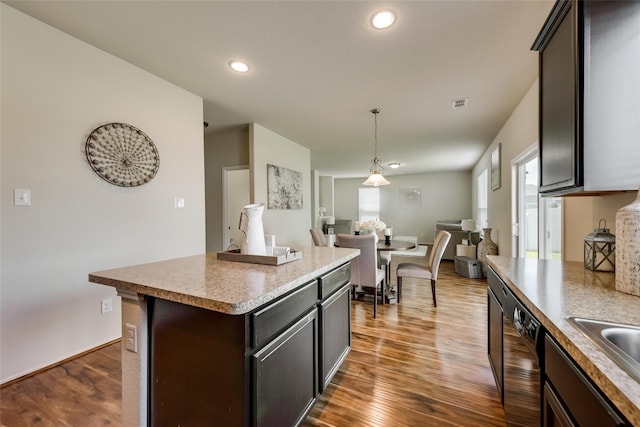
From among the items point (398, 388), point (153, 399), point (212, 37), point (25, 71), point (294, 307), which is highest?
point (212, 37)

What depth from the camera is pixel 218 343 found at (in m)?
1.00

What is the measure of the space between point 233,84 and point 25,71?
1.54m

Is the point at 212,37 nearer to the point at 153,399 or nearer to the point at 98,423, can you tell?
the point at 153,399

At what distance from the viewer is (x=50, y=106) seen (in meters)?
1.98

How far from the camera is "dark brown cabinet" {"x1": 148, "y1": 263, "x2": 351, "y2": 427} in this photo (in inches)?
38.2

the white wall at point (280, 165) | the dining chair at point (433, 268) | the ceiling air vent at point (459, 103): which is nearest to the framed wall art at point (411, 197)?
the white wall at point (280, 165)

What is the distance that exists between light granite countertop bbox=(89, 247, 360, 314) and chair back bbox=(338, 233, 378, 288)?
1.29m

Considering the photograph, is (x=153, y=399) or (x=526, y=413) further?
(x=153, y=399)

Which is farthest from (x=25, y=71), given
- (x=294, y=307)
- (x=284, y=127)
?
(x=284, y=127)

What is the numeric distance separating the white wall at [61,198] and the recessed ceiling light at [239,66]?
2.93ft

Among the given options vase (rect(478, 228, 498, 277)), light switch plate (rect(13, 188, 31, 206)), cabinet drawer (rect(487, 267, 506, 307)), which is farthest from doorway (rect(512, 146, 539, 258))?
light switch plate (rect(13, 188, 31, 206))

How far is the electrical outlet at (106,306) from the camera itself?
7.52ft

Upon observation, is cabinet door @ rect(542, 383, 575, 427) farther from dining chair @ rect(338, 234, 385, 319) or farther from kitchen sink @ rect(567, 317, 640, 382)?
dining chair @ rect(338, 234, 385, 319)

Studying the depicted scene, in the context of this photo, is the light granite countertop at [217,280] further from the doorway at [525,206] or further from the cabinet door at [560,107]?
the doorway at [525,206]
